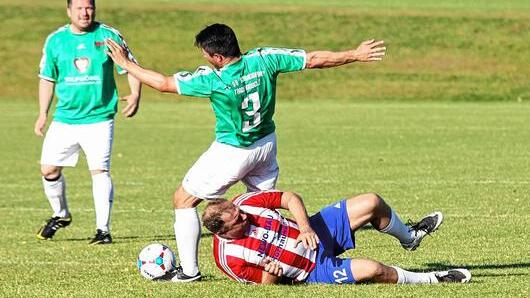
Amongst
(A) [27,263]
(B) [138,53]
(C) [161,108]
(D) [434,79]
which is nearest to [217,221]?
(A) [27,263]

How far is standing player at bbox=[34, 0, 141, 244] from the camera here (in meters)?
13.6

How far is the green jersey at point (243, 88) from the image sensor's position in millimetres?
10141

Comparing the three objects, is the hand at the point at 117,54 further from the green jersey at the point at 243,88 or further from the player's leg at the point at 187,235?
the player's leg at the point at 187,235

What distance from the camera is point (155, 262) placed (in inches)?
418

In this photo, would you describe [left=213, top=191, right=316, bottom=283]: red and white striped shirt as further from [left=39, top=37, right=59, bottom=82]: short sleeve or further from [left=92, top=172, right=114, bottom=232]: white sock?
[left=39, top=37, right=59, bottom=82]: short sleeve

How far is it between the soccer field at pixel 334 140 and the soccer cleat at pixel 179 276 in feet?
0.39

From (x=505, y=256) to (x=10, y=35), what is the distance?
43.7m

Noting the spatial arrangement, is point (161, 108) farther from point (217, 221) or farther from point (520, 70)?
point (217, 221)

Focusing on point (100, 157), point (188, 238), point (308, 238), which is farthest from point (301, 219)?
point (100, 157)

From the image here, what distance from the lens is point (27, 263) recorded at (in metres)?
11.9

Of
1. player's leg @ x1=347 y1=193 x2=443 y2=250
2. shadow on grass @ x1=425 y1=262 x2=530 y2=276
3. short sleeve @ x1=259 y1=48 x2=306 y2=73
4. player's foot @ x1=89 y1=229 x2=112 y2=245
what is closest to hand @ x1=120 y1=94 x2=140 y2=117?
player's foot @ x1=89 y1=229 x2=112 y2=245

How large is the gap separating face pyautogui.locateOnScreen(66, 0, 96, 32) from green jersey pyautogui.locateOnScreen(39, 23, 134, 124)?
20cm

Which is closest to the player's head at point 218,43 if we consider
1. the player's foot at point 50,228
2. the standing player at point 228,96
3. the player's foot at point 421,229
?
the standing player at point 228,96

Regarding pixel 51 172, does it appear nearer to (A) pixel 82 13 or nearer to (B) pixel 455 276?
(A) pixel 82 13
